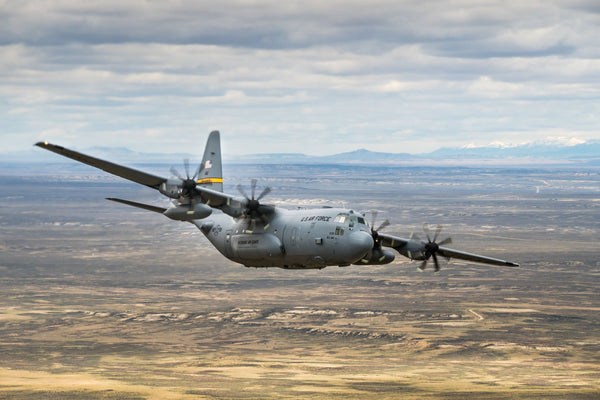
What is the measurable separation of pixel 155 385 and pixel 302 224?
9091cm

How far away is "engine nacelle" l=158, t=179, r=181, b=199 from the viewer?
5569 centimetres

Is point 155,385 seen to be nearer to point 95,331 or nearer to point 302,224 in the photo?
point 95,331

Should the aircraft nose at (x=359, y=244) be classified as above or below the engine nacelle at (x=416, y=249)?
above

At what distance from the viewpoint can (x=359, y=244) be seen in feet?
183

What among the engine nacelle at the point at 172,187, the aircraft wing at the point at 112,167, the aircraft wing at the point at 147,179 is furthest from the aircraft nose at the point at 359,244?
the aircraft wing at the point at 112,167

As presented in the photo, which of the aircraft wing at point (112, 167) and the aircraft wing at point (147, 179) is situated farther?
the aircraft wing at point (147, 179)

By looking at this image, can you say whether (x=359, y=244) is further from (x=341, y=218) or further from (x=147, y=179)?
(x=147, y=179)

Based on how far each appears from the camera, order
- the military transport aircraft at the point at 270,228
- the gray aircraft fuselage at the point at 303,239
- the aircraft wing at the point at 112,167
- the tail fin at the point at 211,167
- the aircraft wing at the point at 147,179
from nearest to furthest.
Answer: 1. the aircraft wing at the point at 112,167
2. the aircraft wing at the point at 147,179
3. the military transport aircraft at the point at 270,228
4. the gray aircraft fuselage at the point at 303,239
5. the tail fin at the point at 211,167

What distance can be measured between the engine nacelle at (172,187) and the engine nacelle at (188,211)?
3.00 ft

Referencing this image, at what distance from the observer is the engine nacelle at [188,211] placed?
55.1 m

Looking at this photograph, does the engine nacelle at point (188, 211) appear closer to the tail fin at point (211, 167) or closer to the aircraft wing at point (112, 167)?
the aircraft wing at point (112, 167)

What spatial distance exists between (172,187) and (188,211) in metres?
2.10

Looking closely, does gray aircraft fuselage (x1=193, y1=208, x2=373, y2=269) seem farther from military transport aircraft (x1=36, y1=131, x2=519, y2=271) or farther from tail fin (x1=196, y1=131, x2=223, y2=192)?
tail fin (x1=196, y1=131, x2=223, y2=192)

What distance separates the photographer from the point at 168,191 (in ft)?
183
